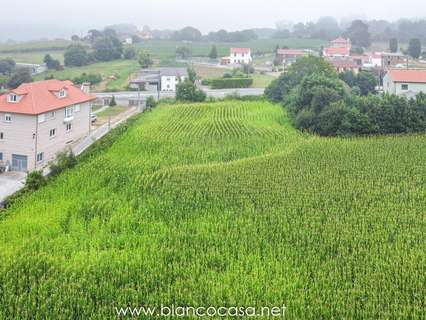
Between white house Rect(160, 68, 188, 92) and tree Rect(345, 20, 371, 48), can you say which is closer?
white house Rect(160, 68, 188, 92)

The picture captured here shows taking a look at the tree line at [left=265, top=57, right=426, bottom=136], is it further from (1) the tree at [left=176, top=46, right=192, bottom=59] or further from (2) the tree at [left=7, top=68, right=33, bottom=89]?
(1) the tree at [left=176, top=46, right=192, bottom=59]

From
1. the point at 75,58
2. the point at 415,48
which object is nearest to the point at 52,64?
the point at 75,58

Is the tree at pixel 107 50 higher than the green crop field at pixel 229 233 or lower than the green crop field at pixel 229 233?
higher

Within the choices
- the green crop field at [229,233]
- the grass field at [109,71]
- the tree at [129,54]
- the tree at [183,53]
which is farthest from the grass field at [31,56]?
the green crop field at [229,233]

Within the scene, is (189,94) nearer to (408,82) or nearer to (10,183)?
(408,82)

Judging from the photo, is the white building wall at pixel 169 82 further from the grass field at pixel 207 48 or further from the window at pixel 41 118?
the window at pixel 41 118

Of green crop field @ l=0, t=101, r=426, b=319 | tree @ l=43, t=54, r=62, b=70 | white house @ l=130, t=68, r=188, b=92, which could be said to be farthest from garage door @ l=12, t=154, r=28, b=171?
tree @ l=43, t=54, r=62, b=70
